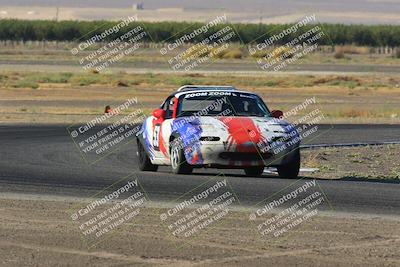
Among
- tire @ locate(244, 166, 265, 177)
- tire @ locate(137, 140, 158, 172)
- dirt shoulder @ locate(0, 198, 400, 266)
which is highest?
dirt shoulder @ locate(0, 198, 400, 266)

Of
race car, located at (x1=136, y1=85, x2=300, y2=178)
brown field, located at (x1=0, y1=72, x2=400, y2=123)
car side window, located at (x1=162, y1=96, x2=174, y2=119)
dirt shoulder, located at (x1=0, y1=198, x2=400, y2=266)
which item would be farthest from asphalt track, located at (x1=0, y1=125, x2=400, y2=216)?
brown field, located at (x1=0, y1=72, x2=400, y2=123)

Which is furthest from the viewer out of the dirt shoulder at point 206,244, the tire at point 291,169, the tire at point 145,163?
the tire at point 145,163

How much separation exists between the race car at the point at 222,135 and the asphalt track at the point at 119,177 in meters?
0.30

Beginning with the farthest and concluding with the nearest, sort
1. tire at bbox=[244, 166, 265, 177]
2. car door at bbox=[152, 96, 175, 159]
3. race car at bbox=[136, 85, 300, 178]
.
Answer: tire at bbox=[244, 166, 265, 177] → car door at bbox=[152, 96, 175, 159] → race car at bbox=[136, 85, 300, 178]

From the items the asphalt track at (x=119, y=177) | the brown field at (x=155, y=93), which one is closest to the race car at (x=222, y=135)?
the asphalt track at (x=119, y=177)

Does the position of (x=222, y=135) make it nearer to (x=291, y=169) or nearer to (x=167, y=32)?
(x=291, y=169)

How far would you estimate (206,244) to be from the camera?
12086 mm

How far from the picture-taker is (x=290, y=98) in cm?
5544

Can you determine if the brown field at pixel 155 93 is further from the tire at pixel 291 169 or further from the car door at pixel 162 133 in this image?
the tire at pixel 291 169

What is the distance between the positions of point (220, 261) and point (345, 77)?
212 ft

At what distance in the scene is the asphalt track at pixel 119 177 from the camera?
1633 cm

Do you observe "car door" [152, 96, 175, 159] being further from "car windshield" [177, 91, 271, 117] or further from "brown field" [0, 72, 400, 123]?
"brown field" [0, 72, 400, 123]

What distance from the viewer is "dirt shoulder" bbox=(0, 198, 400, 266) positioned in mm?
11055

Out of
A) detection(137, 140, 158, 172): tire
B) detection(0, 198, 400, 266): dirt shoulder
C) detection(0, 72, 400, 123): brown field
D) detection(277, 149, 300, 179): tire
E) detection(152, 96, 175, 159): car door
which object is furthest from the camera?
detection(0, 72, 400, 123): brown field
